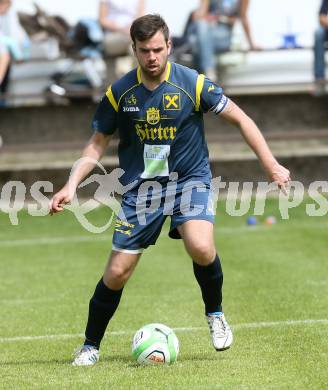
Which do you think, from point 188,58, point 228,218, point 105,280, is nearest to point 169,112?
point 105,280

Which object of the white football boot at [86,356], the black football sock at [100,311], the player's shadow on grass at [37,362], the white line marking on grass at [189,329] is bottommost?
the white line marking on grass at [189,329]

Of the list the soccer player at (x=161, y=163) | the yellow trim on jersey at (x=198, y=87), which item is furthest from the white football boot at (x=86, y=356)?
the yellow trim on jersey at (x=198, y=87)

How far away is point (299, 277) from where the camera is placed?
983 centimetres

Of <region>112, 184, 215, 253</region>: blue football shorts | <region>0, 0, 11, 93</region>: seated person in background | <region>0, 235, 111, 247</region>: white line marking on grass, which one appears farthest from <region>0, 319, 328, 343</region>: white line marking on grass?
<region>0, 0, 11, 93</region>: seated person in background

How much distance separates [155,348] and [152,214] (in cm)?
80

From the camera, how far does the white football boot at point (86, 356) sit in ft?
21.4

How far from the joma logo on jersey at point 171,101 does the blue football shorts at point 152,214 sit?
0.49m

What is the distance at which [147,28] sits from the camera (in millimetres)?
6352

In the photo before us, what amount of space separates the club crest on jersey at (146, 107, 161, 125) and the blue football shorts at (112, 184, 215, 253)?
0.44 meters

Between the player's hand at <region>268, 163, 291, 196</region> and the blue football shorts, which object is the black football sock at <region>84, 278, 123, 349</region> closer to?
the blue football shorts

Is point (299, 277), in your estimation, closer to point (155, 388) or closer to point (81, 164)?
point (81, 164)

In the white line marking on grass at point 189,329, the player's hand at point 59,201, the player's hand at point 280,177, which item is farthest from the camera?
the white line marking on grass at point 189,329

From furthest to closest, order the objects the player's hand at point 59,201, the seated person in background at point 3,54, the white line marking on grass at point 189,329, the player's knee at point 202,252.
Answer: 1. the seated person in background at point 3,54
2. the white line marking on grass at point 189,329
3. the player's knee at point 202,252
4. the player's hand at point 59,201

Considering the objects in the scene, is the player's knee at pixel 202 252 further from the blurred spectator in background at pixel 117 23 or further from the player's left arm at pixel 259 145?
the blurred spectator in background at pixel 117 23
